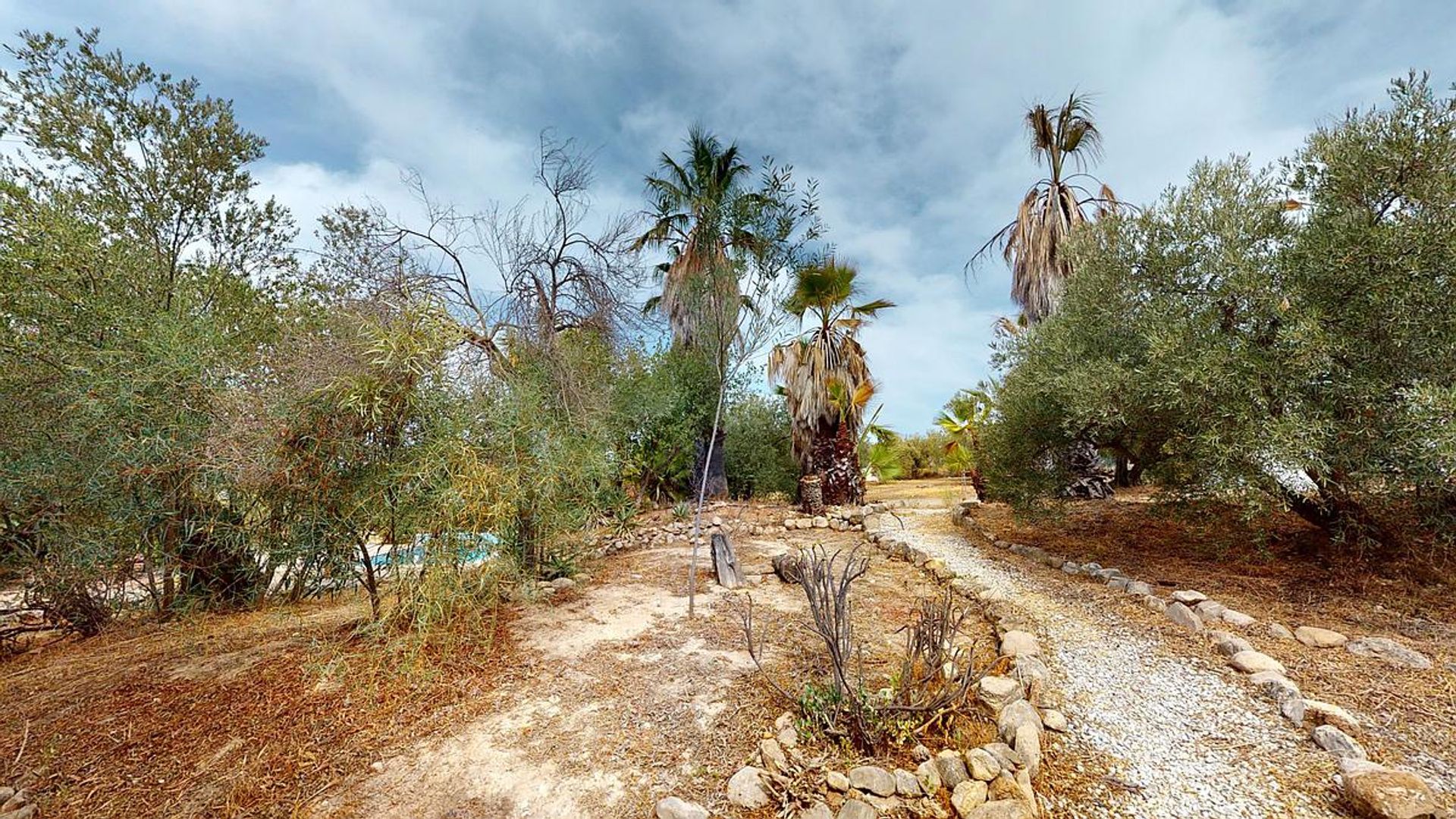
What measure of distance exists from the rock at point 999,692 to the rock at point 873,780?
2.89 feet

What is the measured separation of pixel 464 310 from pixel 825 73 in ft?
18.5

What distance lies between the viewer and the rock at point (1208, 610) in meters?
3.79

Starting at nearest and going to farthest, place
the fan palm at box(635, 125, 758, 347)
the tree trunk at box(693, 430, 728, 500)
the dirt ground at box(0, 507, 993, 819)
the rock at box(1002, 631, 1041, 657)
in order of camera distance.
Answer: the dirt ground at box(0, 507, 993, 819) → the rock at box(1002, 631, 1041, 657) → the fan palm at box(635, 125, 758, 347) → the tree trunk at box(693, 430, 728, 500)

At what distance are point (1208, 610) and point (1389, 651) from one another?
83cm

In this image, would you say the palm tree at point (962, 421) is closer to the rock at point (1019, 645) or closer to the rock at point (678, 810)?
the rock at point (1019, 645)

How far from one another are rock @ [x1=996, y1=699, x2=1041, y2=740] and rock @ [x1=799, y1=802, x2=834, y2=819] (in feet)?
3.34

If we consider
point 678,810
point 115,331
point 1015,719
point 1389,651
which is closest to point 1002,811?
point 1015,719

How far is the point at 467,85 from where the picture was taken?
18.7ft

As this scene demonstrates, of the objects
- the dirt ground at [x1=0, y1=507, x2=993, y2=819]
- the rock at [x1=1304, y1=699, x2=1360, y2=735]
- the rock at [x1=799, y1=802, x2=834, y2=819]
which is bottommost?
the rock at [x1=1304, y1=699, x2=1360, y2=735]

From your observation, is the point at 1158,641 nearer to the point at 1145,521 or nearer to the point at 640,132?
the point at 1145,521

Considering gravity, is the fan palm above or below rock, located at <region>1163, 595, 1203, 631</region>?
above

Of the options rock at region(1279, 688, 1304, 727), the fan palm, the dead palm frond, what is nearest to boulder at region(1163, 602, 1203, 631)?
rock at region(1279, 688, 1304, 727)

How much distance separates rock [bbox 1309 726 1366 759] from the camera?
2.27 m

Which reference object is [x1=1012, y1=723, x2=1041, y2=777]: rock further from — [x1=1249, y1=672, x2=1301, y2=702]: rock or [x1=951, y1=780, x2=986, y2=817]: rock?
[x1=1249, y1=672, x2=1301, y2=702]: rock
